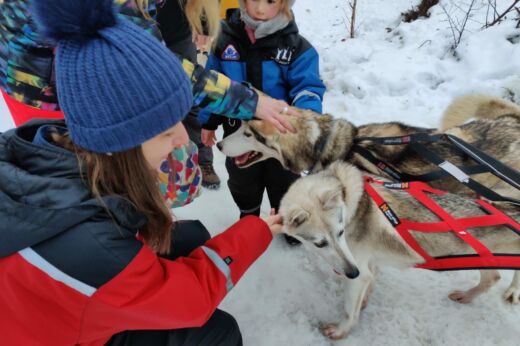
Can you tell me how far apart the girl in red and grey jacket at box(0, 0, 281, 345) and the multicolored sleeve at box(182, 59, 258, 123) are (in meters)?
0.48

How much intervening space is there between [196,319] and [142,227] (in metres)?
0.41

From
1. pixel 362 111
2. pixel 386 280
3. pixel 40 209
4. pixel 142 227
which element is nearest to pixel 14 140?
pixel 40 209

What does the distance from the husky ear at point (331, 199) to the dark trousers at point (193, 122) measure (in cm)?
151

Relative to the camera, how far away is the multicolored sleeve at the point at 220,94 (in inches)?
67.1

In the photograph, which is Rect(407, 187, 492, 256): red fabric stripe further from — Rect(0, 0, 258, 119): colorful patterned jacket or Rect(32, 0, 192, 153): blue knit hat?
Rect(32, 0, 192, 153): blue knit hat

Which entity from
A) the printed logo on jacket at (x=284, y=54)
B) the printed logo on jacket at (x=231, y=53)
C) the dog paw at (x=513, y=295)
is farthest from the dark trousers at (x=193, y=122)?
the dog paw at (x=513, y=295)

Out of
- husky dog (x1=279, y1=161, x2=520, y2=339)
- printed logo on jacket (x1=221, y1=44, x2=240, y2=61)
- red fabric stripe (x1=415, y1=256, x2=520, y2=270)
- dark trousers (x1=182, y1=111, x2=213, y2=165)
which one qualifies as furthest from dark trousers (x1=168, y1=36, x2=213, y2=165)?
red fabric stripe (x1=415, y1=256, x2=520, y2=270)

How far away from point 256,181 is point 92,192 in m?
1.70

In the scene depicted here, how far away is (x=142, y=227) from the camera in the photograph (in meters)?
1.36

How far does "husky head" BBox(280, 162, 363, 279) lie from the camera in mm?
1885

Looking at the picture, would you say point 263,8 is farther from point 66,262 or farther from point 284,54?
point 66,262

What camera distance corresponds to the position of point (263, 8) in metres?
2.17

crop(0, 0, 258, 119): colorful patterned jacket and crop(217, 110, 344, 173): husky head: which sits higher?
crop(0, 0, 258, 119): colorful patterned jacket

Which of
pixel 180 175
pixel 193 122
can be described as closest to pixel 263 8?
pixel 180 175
